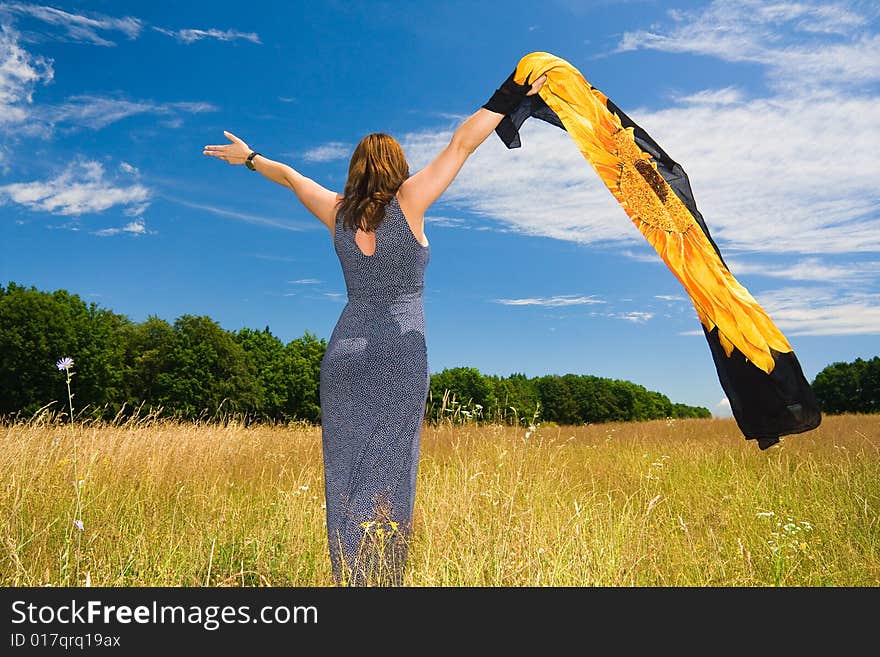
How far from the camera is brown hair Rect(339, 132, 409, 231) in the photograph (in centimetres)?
390

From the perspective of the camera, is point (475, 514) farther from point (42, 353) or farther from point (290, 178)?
point (42, 353)

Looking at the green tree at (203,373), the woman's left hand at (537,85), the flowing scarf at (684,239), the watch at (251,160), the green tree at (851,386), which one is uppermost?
the green tree at (203,373)

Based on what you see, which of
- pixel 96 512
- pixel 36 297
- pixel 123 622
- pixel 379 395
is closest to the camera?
pixel 123 622

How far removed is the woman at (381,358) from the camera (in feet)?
12.4

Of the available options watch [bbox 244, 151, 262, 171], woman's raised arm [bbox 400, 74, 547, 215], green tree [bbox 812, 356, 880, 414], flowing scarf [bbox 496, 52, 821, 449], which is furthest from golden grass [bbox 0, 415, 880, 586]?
green tree [bbox 812, 356, 880, 414]

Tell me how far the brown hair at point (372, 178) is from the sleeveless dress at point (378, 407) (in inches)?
3.3

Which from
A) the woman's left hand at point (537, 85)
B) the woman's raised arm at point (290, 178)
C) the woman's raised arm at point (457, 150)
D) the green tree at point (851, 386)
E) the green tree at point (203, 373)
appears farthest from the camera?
the green tree at point (851, 386)

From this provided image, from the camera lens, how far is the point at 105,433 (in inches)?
331

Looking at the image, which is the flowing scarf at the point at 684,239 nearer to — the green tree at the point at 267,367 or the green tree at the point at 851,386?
the green tree at the point at 267,367

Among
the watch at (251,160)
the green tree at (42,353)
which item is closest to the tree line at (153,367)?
the green tree at (42,353)

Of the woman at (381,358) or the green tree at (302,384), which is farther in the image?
the green tree at (302,384)

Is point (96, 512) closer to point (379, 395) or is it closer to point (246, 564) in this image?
point (246, 564)

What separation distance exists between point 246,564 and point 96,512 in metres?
2.02

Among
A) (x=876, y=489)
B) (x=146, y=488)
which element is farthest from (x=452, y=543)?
(x=876, y=489)
